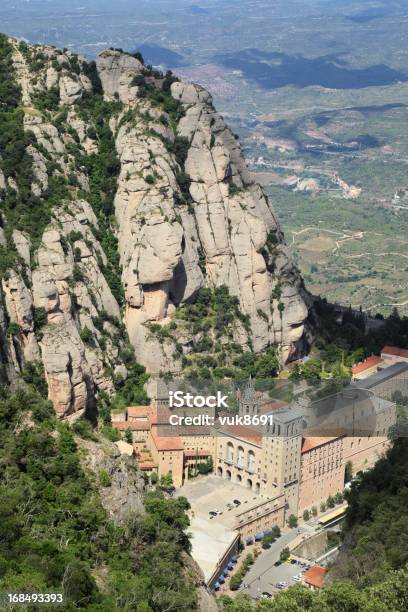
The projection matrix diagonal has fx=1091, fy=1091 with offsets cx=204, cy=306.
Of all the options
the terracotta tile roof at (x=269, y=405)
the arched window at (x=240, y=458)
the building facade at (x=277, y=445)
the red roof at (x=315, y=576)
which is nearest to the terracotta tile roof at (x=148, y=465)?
the building facade at (x=277, y=445)

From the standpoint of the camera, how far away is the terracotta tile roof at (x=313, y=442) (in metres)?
60.7

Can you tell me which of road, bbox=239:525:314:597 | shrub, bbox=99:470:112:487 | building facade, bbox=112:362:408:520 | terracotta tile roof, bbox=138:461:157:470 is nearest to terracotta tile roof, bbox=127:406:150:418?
building facade, bbox=112:362:408:520

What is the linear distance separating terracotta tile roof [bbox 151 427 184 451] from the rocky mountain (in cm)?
Result: 478

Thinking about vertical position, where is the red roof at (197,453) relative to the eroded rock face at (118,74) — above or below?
below

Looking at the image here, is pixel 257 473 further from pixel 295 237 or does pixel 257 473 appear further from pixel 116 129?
pixel 295 237

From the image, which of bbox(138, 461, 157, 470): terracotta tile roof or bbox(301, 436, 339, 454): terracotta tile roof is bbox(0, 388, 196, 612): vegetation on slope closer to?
bbox(138, 461, 157, 470): terracotta tile roof

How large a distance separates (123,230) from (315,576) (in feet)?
101

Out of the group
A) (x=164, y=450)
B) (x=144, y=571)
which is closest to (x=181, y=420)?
(x=164, y=450)

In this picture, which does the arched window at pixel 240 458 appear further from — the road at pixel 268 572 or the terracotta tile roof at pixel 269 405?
the road at pixel 268 572

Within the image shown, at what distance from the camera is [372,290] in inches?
5763

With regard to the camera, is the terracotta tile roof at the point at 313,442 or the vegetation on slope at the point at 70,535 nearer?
the vegetation on slope at the point at 70,535

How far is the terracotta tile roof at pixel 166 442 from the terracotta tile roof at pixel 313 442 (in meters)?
6.85

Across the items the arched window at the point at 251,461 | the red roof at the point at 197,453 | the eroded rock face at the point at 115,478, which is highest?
the eroded rock face at the point at 115,478

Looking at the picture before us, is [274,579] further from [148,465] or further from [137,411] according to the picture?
[137,411]
